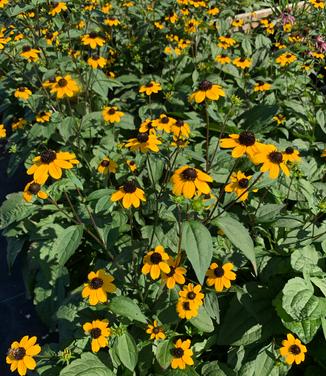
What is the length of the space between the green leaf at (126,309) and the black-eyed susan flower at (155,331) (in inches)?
9.0

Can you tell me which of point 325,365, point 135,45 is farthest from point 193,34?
point 325,365

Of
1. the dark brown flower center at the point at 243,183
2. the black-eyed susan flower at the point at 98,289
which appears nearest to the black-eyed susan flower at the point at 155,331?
the black-eyed susan flower at the point at 98,289

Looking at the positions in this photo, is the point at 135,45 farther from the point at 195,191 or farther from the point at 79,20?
the point at 195,191

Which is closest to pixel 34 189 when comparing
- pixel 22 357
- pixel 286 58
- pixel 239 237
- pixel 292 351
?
pixel 22 357

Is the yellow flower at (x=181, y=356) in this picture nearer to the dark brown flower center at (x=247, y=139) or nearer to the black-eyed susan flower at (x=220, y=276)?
the black-eyed susan flower at (x=220, y=276)

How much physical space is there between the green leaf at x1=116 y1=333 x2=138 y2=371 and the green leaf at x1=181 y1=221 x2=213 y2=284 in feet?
2.73

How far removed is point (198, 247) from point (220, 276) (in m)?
0.69

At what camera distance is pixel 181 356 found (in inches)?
87.0

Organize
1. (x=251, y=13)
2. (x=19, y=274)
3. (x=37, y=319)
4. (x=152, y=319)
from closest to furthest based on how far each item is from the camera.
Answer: (x=152, y=319), (x=37, y=319), (x=19, y=274), (x=251, y=13)

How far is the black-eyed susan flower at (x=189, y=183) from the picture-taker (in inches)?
71.0

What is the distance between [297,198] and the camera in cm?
299

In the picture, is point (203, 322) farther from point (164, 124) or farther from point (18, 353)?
point (164, 124)

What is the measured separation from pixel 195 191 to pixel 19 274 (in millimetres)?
2580

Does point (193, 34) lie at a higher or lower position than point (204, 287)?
higher
